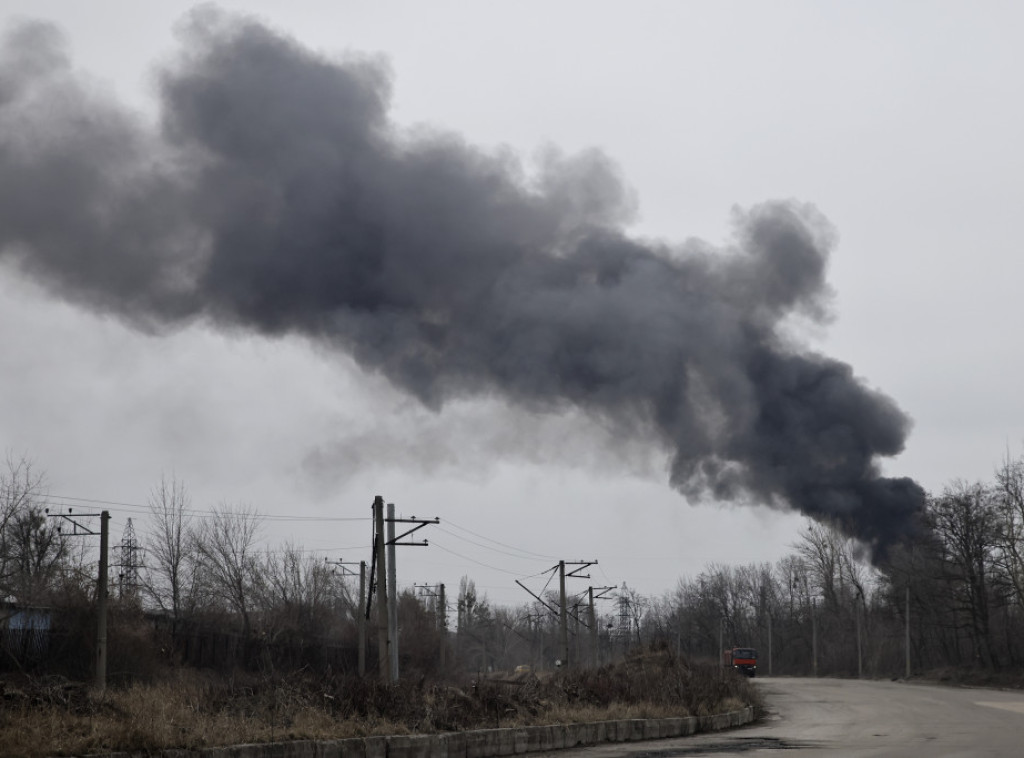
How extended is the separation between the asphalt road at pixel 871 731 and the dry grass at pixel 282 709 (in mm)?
1959

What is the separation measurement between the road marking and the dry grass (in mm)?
13346

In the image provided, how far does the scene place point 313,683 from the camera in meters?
16.7

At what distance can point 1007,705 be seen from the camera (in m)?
36.4

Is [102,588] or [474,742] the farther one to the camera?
[102,588]

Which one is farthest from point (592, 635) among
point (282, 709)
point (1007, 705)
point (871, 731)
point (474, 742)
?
point (282, 709)

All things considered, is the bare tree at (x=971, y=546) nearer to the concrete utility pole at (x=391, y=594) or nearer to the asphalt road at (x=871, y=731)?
the asphalt road at (x=871, y=731)

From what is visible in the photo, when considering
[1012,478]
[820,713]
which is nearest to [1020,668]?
[1012,478]

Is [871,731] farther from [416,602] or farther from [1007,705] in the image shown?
[416,602]

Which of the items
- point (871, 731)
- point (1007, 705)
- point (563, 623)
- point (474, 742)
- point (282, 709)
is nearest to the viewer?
point (282, 709)

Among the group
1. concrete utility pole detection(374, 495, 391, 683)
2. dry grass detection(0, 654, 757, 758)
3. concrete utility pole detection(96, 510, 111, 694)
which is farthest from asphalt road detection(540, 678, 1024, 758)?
concrete utility pole detection(96, 510, 111, 694)

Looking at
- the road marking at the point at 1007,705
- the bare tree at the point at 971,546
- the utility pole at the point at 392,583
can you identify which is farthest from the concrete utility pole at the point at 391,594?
the bare tree at the point at 971,546

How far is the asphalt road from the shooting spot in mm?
17594

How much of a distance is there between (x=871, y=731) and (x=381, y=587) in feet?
51.0

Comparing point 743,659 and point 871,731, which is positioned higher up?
point 871,731
